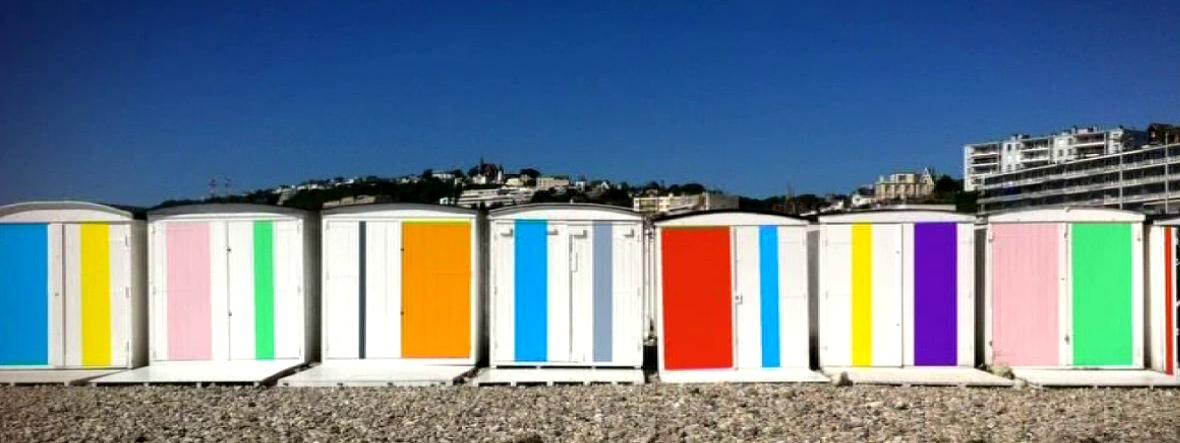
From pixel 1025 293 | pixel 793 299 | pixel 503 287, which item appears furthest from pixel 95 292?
pixel 1025 293

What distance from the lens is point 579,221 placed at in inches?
455

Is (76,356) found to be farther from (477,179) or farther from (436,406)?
(477,179)

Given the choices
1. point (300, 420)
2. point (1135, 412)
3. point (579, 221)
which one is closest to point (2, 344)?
point (300, 420)

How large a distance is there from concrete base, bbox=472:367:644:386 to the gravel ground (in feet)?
0.83

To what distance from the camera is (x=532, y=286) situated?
37.9 feet

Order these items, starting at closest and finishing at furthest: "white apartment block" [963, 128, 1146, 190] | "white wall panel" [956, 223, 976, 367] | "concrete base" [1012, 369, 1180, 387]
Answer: "concrete base" [1012, 369, 1180, 387]
"white wall panel" [956, 223, 976, 367]
"white apartment block" [963, 128, 1146, 190]

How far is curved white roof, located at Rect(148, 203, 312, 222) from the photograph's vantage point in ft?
38.5

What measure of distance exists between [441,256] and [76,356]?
445cm

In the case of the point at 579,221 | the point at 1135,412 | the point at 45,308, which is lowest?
the point at 1135,412

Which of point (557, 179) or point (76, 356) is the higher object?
point (557, 179)

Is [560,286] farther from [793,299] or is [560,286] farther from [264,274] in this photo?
[264,274]

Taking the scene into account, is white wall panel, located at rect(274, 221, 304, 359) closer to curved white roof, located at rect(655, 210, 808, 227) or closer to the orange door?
the orange door

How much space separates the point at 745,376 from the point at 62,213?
812 centimetres

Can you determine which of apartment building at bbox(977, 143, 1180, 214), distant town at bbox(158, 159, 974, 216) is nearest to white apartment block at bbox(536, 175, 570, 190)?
distant town at bbox(158, 159, 974, 216)
